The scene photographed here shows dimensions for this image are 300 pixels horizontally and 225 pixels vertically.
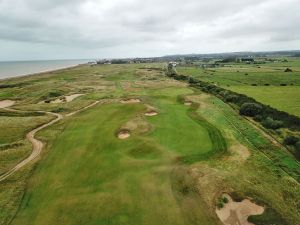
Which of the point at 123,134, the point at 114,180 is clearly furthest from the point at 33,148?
the point at 114,180

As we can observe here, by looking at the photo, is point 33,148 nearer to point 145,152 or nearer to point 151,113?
point 145,152

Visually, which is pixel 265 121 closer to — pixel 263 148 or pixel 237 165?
pixel 263 148

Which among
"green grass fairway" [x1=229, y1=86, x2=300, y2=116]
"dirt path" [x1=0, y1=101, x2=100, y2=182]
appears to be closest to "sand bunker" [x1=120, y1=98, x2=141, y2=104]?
"dirt path" [x1=0, y1=101, x2=100, y2=182]

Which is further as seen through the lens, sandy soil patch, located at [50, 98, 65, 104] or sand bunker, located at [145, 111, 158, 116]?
sandy soil patch, located at [50, 98, 65, 104]

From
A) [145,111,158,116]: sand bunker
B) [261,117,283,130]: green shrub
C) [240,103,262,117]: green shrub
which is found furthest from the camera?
[145,111,158,116]: sand bunker

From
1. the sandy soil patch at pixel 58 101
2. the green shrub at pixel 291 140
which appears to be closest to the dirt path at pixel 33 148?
the sandy soil patch at pixel 58 101

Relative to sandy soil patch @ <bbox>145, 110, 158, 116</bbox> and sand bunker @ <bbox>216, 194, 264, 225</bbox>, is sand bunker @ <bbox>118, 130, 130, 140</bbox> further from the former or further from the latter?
sand bunker @ <bbox>216, 194, 264, 225</bbox>

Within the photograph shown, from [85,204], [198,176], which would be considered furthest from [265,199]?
[85,204]

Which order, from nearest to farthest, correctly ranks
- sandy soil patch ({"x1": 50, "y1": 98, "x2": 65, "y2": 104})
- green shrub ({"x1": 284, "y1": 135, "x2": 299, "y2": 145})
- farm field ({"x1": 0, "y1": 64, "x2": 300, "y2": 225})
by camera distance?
farm field ({"x1": 0, "y1": 64, "x2": 300, "y2": 225})
green shrub ({"x1": 284, "y1": 135, "x2": 299, "y2": 145})
sandy soil patch ({"x1": 50, "y1": 98, "x2": 65, "y2": 104})
